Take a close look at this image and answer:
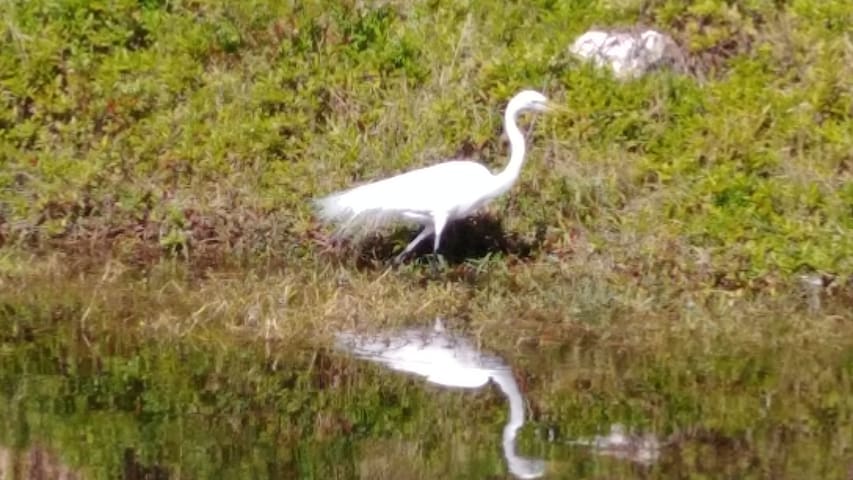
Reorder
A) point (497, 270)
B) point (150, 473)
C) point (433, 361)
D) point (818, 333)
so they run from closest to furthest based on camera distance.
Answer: point (150, 473)
point (433, 361)
point (818, 333)
point (497, 270)

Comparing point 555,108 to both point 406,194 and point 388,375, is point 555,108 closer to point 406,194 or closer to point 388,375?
point 406,194

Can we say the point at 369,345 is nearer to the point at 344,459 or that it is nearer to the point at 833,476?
the point at 344,459

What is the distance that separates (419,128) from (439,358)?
2.78m

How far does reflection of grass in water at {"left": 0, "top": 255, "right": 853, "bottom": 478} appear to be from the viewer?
22.2ft

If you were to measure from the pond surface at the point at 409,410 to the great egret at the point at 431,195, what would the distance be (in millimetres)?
1085

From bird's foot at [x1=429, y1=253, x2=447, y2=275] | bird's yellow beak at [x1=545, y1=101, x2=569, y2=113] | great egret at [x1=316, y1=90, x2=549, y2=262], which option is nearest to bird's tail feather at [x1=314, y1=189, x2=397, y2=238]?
great egret at [x1=316, y1=90, x2=549, y2=262]

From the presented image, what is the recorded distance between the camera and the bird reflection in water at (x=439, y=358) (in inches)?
301

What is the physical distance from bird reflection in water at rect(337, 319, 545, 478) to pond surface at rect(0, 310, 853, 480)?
14 millimetres

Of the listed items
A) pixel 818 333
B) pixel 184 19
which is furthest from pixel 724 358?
pixel 184 19

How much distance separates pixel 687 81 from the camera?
35.4 ft

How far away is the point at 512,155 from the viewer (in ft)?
32.1

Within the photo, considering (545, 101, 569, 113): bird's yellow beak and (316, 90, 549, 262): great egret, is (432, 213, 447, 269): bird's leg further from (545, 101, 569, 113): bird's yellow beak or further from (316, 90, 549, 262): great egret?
(545, 101, 569, 113): bird's yellow beak

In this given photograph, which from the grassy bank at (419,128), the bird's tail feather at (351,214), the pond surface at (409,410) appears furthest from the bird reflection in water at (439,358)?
the grassy bank at (419,128)

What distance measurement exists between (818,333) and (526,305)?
4.93 ft
